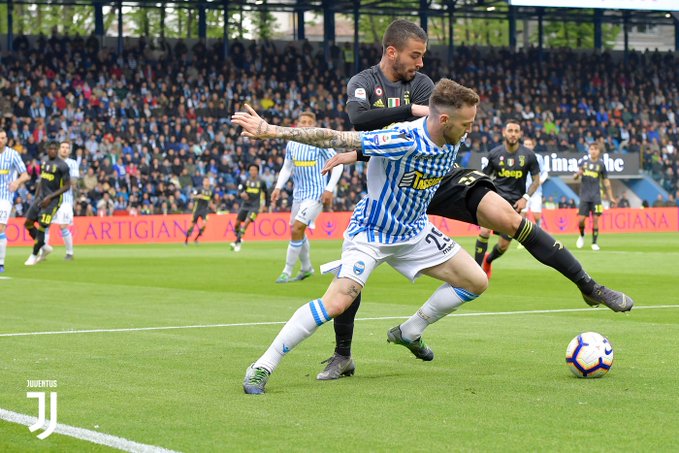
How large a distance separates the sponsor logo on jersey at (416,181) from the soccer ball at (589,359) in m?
1.41

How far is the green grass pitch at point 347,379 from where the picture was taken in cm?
564

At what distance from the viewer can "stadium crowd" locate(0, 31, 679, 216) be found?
1598 inches

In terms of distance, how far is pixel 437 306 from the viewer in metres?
8.21

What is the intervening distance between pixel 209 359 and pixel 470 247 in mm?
21502

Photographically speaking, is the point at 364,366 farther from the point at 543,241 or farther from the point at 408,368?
the point at 543,241

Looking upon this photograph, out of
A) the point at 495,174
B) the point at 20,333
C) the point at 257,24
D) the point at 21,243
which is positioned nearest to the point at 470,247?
the point at 495,174

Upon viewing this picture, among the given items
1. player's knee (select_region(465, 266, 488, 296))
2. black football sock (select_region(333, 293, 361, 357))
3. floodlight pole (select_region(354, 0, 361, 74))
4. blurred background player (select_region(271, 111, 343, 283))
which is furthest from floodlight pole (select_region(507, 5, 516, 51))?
black football sock (select_region(333, 293, 361, 357))

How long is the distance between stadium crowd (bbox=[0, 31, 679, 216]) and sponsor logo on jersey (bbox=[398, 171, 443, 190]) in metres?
30.4

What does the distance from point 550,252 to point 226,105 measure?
39764mm

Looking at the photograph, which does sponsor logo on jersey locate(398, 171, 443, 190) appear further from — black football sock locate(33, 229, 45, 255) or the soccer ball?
black football sock locate(33, 229, 45, 255)

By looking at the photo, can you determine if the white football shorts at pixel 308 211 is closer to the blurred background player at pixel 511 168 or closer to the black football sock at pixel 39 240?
the blurred background player at pixel 511 168

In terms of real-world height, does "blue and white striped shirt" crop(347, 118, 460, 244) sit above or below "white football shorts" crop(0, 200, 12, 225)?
above

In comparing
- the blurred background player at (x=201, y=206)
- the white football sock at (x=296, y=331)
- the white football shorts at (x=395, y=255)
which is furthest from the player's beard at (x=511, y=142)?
the blurred background player at (x=201, y=206)

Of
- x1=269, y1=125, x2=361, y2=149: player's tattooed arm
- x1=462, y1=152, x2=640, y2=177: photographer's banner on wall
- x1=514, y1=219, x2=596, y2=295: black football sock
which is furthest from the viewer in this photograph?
x1=462, y1=152, x2=640, y2=177: photographer's banner on wall
